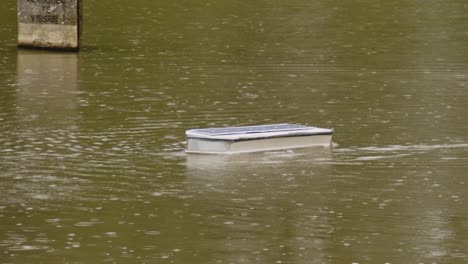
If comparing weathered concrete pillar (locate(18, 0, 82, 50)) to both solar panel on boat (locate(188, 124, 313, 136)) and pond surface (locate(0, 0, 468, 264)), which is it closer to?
pond surface (locate(0, 0, 468, 264))

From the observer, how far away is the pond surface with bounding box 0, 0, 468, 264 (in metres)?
12.9

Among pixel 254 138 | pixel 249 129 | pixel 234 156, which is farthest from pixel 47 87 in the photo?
pixel 234 156

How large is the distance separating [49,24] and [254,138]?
12045 mm

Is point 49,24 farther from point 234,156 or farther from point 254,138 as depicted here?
point 234,156

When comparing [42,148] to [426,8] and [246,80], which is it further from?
[426,8]

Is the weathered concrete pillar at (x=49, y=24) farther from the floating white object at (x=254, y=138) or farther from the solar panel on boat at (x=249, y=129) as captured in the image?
the floating white object at (x=254, y=138)

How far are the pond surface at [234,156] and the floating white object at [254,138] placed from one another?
0.19m

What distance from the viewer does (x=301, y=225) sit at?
44.3 ft

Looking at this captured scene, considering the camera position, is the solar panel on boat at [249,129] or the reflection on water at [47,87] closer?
the solar panel on boat at [249,129]

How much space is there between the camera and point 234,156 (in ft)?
56.2

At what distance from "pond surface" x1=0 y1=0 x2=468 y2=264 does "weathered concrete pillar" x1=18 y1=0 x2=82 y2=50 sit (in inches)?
17.5

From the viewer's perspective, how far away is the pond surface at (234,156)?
12.9m

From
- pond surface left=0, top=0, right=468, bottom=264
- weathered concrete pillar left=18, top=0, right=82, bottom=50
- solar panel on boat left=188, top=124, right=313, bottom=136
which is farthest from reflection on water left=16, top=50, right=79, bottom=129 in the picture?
solar panel on boat left=188, top=124, right=313, bottom=136

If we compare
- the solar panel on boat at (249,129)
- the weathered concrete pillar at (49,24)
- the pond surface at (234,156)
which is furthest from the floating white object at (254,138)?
the weathered concrete pillar at (49,24)
